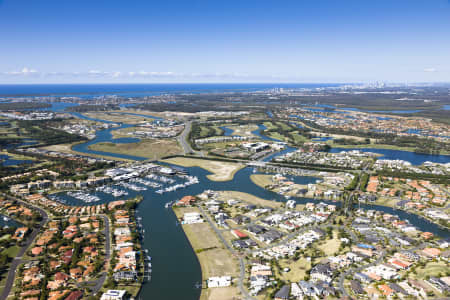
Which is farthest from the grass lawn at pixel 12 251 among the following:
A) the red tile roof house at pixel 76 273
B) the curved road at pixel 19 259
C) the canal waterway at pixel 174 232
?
the canal waterway at pixel 174 232

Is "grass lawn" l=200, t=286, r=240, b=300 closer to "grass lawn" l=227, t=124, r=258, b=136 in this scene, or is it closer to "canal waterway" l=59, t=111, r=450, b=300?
"canal waterway" l=59, t=111, r=450, b=300

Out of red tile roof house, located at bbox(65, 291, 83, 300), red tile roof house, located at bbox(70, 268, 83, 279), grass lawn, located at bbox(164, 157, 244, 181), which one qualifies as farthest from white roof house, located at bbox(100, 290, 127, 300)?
grass lawn, located at bbox(164, 157, 244, 181)

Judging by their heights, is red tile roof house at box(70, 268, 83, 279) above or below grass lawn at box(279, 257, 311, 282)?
above

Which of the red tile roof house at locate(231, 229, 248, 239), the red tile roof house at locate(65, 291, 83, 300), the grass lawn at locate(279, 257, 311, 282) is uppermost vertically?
the red tile roof house at locate(231, 229, 248, 239)

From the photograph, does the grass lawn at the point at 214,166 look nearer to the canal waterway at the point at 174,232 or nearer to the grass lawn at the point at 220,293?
the canal waterway at the point at 174,232

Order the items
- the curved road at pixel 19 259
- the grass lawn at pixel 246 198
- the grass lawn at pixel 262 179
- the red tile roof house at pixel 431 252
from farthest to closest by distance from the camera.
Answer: the grass lawn at pixel 262 179 < the grass lawn at pixel 246 198 < the red tile roof house at pixel 431 252 < the curved road at pixel 19 259

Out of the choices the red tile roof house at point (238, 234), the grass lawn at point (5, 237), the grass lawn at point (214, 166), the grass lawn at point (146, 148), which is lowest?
the red tile roof house at point (238, 234)
